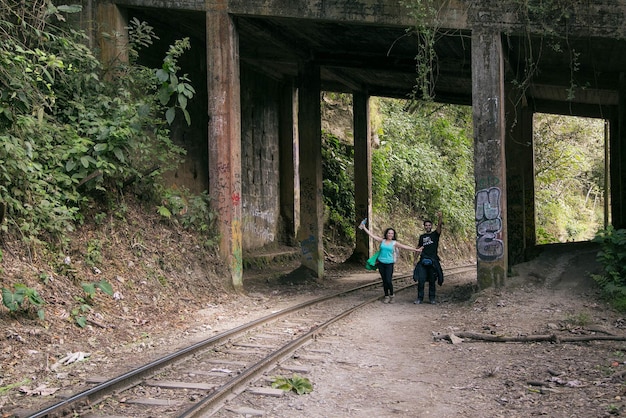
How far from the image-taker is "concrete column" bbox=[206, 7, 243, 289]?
1307cm

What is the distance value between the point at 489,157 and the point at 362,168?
10.7m

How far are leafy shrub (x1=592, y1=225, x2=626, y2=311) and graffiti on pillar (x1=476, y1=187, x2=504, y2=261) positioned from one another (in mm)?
1829

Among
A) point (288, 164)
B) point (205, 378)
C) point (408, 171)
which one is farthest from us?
point (408, 171)

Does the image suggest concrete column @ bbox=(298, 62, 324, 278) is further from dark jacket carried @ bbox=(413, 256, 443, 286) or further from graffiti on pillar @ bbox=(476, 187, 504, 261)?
graffiti on pillar @ bbox=(476, 187, 504, 261)

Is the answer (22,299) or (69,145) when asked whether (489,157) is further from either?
(22,299)

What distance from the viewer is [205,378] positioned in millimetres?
6402

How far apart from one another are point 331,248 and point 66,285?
15455mm

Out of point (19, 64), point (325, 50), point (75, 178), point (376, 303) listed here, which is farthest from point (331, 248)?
point (19, 64)

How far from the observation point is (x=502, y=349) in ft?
26.7

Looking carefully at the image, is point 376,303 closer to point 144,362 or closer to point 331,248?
point 144,362

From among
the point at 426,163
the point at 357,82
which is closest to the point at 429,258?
the point at 357,82

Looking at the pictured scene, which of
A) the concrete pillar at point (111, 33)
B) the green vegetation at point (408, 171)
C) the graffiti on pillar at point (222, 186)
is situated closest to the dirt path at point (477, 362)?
the graffiti on pillar at point (222, 186)

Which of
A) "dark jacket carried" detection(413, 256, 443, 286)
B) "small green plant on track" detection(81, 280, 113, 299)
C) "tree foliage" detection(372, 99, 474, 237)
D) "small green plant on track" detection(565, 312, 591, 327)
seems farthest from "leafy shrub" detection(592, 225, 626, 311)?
"tree foliage" detection(372, 99, 474, 237)

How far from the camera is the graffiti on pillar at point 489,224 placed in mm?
12141
